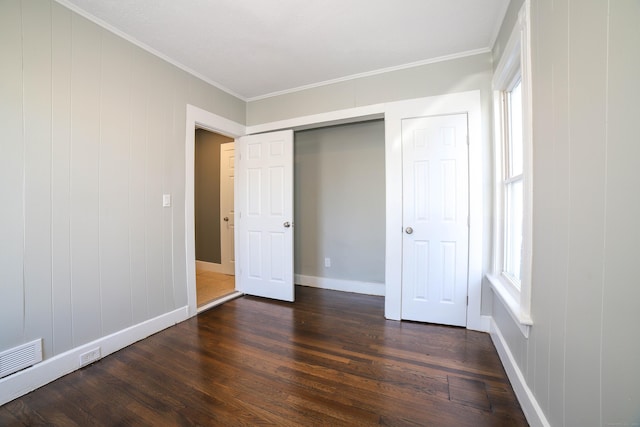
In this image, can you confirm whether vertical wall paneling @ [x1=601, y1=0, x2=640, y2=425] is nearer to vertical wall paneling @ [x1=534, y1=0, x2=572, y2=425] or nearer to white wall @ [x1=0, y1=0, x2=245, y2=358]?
vertical wall paneling @ [x1=534, y1=0, x2=572, y2=425]

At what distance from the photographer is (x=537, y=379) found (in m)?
1.29

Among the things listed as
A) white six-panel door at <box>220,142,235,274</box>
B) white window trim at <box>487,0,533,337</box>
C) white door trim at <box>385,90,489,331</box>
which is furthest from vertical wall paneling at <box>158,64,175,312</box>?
white window trim at <box>487,0,533,337</box>

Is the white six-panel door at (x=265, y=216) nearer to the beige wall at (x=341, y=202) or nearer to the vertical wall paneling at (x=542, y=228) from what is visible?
the beige wall at (x=341, y=202)

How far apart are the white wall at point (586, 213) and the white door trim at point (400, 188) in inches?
40.5

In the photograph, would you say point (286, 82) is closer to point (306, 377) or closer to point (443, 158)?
point (443, 158)

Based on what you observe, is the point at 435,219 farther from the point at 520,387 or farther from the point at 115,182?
the point at 115,182

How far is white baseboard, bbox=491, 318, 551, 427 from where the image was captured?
1.25 meters

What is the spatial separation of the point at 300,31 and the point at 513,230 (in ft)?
7.78

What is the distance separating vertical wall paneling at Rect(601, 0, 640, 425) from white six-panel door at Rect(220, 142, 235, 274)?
413 centimetres

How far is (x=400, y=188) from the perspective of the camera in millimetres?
2588

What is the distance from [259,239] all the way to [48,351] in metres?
2.00

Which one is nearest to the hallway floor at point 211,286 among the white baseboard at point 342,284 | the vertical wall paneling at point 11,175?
the white baseboard at point 342,284

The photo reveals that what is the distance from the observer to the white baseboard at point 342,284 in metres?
3.39

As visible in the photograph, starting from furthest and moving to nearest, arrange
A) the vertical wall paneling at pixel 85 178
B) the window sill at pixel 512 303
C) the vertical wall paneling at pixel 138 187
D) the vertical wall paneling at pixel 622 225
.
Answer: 1. the vertical wall paneling at pixel 138 187
2. the vertical wall paneling at pixel 85 178
3. the window sill at pixel 512 303
4. the vertical wall paneling at pixel 622 225
